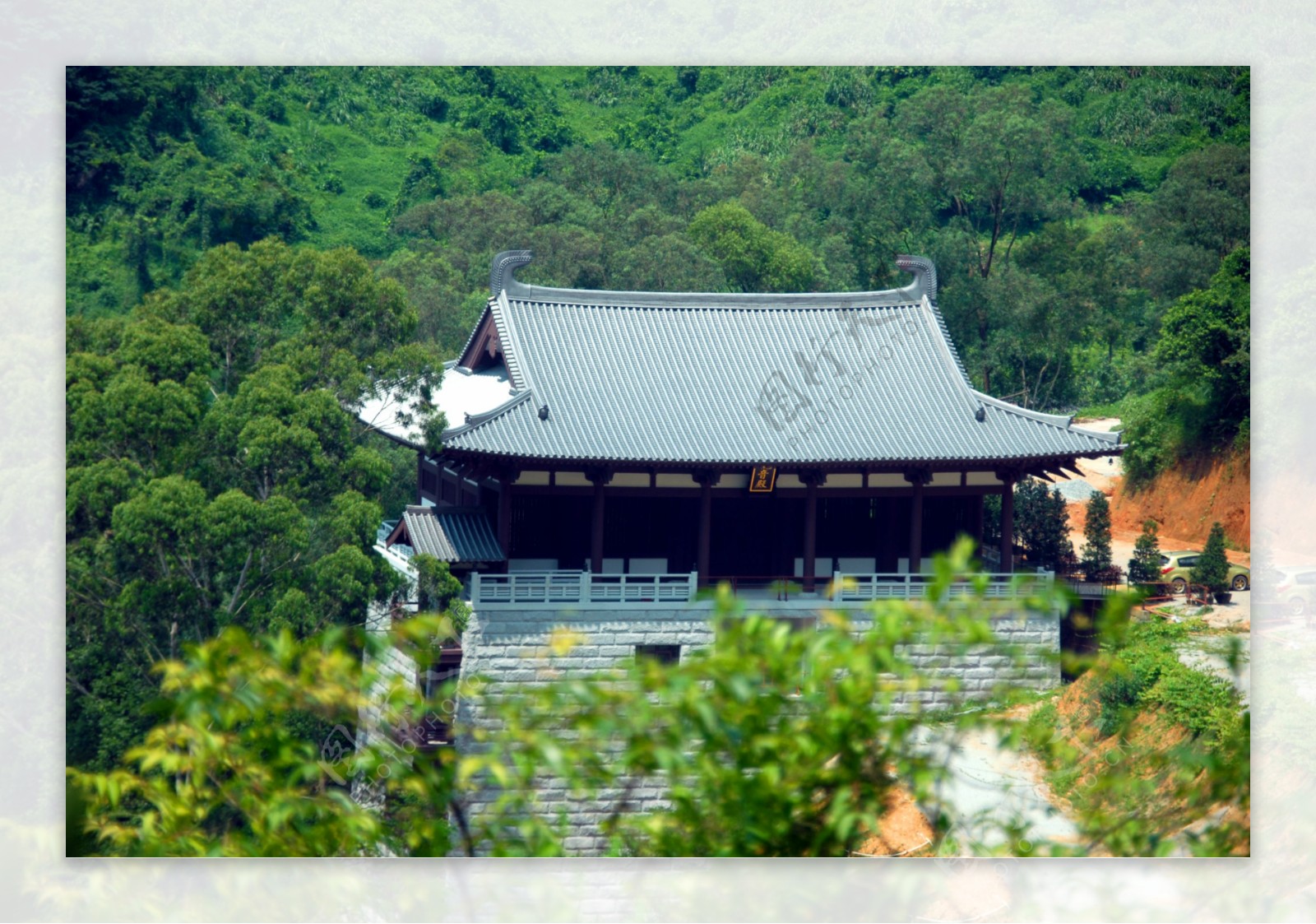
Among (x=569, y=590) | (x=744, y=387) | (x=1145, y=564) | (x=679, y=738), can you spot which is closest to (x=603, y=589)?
(x=569, y=590)

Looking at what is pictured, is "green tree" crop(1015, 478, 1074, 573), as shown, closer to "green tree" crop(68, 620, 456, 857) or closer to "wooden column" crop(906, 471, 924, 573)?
"wooden column" crop(906, 471, 924, 573)

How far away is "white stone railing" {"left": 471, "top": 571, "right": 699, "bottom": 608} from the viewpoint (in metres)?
15.0

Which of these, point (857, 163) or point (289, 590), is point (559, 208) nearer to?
point (857, 163)

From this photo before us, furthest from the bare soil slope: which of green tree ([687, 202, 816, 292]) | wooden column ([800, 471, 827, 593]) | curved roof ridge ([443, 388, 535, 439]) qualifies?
curved roof ridge ([443, 388, 535, 439])

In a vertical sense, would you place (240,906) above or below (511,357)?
below

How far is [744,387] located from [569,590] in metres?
3.23

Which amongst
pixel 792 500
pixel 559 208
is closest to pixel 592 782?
pixel 792 500

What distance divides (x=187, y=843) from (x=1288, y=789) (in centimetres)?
961

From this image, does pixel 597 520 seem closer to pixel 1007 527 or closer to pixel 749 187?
pixel 1007 527

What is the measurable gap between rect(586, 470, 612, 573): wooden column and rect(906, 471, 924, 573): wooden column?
334cm

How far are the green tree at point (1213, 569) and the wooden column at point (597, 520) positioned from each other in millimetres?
6636

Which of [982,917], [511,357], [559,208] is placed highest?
[559,208]

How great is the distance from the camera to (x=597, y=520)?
15.4 m

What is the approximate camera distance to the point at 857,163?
28484mm
